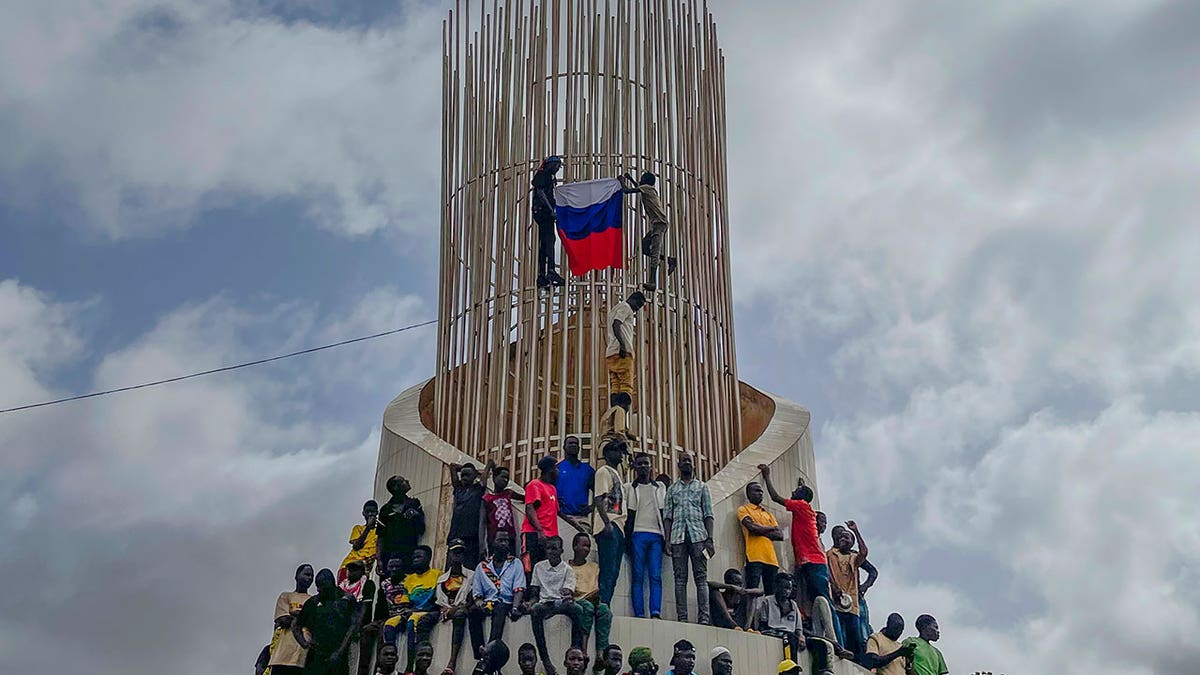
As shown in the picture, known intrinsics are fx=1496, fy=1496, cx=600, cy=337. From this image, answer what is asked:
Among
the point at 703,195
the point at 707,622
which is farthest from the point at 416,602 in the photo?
the point at 703,195

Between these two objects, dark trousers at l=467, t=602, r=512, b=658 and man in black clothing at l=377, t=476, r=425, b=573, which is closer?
dark trousers at l=467, t=602, r=512, b=658

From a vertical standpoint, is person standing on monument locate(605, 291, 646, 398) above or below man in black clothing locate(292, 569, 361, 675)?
above

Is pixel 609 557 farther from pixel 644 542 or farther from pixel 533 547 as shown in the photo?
pixel 533 547

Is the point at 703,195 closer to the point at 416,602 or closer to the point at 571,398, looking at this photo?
the point at 571,398

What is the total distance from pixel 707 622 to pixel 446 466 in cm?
349

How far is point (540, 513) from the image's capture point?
44.5ft

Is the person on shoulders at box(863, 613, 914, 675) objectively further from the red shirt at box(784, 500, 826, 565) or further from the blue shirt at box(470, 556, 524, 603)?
the blue shirt at box(470, 556, 524, 603)

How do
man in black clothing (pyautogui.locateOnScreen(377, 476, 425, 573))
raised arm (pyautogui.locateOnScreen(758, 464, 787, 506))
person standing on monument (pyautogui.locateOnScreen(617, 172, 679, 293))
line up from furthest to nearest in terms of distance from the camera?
person standing on monument (pyautogui.locateOnScreen(617, 172, 679, 293)), raised arm (pyautogui.locateOnScreen(758, 464, 787, 506)), man in black clothing (pyautogui.locateOnScreen(377, 476, 425, 573))

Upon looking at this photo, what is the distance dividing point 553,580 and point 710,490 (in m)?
2.61

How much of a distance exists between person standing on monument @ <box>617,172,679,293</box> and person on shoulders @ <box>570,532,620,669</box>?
14.5 ft

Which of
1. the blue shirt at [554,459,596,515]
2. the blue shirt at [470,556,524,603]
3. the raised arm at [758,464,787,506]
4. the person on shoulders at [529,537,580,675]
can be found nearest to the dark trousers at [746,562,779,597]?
the raised arm at [758,464,787,506]

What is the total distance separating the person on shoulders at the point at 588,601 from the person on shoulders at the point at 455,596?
0.95 metres

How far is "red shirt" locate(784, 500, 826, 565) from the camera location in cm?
1409

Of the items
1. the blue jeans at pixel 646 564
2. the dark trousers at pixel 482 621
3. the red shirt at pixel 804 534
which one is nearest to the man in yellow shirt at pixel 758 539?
the red shirt at pixel 804 534
